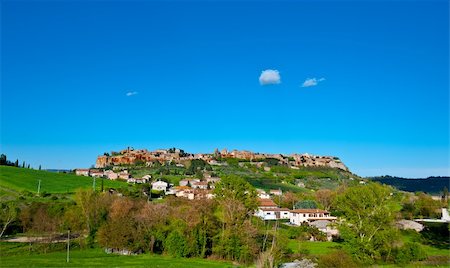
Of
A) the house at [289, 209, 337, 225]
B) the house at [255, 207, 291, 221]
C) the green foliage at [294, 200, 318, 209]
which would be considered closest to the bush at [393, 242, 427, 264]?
the house at [289, 209, 337, 225]

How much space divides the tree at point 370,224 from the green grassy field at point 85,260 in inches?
468

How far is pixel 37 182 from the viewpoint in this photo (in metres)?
87.8

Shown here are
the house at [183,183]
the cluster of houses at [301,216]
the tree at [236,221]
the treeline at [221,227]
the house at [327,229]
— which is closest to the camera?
the treeline at [221,227]

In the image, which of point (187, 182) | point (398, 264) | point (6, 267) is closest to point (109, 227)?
point (6, 267)

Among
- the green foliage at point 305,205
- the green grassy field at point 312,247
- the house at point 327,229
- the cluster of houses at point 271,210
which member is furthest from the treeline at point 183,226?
the green foliage at point 305,205

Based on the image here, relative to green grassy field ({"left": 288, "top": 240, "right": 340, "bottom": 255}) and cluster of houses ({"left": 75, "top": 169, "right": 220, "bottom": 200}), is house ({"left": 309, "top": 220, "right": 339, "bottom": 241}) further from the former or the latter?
cluster of houses ({"left": 75, "top": 169, "right": 220, "bottom": 200})

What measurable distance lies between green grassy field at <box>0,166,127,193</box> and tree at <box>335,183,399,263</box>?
5778 centimetres

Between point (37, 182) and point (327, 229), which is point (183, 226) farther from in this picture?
point (37, 182)

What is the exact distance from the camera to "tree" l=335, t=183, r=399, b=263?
137 ft

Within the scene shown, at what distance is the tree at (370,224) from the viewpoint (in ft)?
137

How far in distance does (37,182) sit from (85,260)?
2060 inches

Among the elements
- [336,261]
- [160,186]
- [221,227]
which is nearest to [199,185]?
[160,186]

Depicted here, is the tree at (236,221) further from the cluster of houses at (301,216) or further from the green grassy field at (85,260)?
the cluster of houses at (301,216)

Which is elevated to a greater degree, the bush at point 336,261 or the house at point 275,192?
the house at point 275,192
